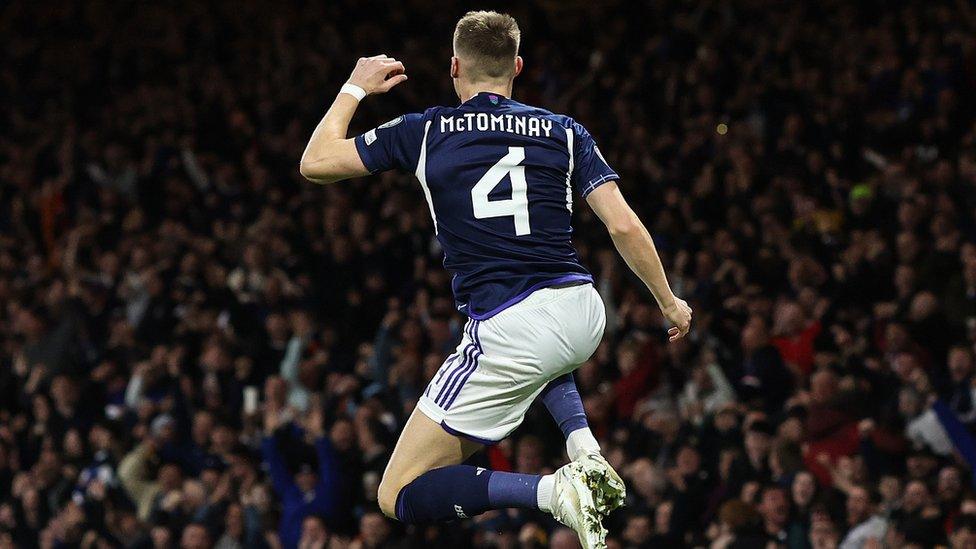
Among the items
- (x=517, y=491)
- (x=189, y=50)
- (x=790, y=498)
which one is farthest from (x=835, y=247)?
(x=189, y=50)

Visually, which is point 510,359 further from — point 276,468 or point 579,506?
point 276,468

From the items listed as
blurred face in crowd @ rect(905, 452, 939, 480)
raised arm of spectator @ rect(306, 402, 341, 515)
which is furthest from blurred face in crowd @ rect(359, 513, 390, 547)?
blurred face in crowd @ rect(905, 452, 939, 480)

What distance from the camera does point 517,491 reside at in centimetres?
524

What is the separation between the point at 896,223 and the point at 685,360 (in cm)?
193

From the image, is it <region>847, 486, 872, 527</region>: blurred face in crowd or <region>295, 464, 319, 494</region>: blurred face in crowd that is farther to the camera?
<region>295, 464, 319, 494</region>: blurred face in crowd

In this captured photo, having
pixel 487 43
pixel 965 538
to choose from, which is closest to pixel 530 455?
pixel 965 538

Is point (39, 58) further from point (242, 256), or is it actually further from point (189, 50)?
point (242, 256)

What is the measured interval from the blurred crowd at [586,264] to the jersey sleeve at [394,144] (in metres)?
4.24

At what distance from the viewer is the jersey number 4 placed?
5152mm

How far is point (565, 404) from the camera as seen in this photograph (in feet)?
18.2

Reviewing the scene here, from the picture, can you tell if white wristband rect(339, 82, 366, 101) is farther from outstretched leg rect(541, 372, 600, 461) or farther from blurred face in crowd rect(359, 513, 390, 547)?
blurred face in crowd rect(359, 513, 390, 547)

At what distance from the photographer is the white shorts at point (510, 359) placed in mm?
5219

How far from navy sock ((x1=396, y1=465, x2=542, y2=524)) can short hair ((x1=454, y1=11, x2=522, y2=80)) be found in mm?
1400

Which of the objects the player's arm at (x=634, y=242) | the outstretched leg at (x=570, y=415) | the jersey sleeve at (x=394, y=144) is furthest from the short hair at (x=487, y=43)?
the outstretched leg at (x=570, y=415)
